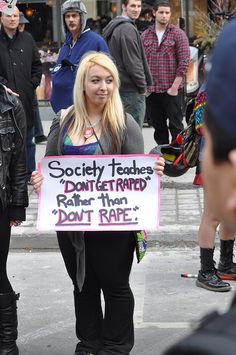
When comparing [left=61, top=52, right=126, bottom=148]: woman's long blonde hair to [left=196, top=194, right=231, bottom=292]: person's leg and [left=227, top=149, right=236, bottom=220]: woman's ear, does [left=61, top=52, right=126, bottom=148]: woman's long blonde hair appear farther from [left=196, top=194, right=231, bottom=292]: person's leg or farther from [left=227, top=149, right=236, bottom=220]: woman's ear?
[left=227, top=149, right=236, bottom=220]: woman's ear

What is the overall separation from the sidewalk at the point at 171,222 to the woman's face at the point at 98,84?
9.12 ft

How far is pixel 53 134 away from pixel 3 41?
4046 millimetres

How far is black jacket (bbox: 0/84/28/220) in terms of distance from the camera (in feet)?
13.1

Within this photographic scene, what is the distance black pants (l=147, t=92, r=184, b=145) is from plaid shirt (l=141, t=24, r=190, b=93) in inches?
5.0

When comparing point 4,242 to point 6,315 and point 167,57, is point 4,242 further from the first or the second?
point 167,57

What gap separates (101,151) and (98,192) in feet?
0.73

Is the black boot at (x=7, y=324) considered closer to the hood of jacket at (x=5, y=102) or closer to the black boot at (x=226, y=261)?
the hood of jacket at (x=5, y=102)

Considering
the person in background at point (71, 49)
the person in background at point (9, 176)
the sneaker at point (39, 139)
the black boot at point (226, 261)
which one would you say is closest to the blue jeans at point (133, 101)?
the person in background at point (71, 49)

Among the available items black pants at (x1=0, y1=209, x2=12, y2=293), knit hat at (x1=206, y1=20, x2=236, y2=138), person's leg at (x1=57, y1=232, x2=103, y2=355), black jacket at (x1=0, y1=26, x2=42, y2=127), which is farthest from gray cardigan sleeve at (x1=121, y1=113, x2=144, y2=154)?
black jacket at (x1=0, y1=26, x2=42, y2=127)

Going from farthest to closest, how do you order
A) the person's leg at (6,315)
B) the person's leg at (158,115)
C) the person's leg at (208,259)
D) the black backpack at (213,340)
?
the person's leg at (158,115)
the person's leg at (208,259)
the person's leg at (6,315)
the black backpack at (213,340)

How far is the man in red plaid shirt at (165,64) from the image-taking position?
8.61 metres

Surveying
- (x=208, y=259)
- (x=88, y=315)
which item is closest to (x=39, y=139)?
(x=208, y=259)

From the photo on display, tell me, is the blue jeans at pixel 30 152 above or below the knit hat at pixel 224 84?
below

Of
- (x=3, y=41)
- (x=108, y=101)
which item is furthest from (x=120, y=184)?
(x=3, y=41)
